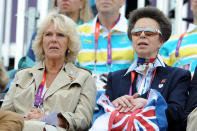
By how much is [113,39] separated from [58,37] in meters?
0.69

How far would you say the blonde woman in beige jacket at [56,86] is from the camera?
4.27 meters

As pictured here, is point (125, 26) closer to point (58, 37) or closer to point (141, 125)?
point (58, 37)

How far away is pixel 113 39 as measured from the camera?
208 inches

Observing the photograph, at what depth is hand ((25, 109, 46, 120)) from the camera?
420cm

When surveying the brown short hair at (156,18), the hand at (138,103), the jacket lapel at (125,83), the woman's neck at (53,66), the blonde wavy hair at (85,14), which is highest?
the blonde wavy hair at (85,14)

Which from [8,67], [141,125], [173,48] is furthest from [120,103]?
[8,67]

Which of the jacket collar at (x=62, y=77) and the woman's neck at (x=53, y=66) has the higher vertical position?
the woman's neck at (x=53, y=66)

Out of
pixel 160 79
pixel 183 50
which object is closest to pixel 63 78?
pixel 160 79

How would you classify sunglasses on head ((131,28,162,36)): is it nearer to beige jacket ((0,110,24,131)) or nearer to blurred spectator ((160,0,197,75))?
blurred spectator ((160,0,197,75))

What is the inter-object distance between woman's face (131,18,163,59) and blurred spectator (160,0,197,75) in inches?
20.8

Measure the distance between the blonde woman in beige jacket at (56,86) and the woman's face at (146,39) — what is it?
20.8 inches

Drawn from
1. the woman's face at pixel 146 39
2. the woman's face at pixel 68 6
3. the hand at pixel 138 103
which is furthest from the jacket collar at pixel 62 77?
the woman's face at pixel 68 6

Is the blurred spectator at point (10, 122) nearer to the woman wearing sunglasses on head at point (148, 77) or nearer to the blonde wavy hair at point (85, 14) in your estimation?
the woman wearing sunglasses on head at point (148, 77)

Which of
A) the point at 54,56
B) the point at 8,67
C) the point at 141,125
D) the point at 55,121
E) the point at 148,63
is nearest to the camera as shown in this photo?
the point at 141,125
